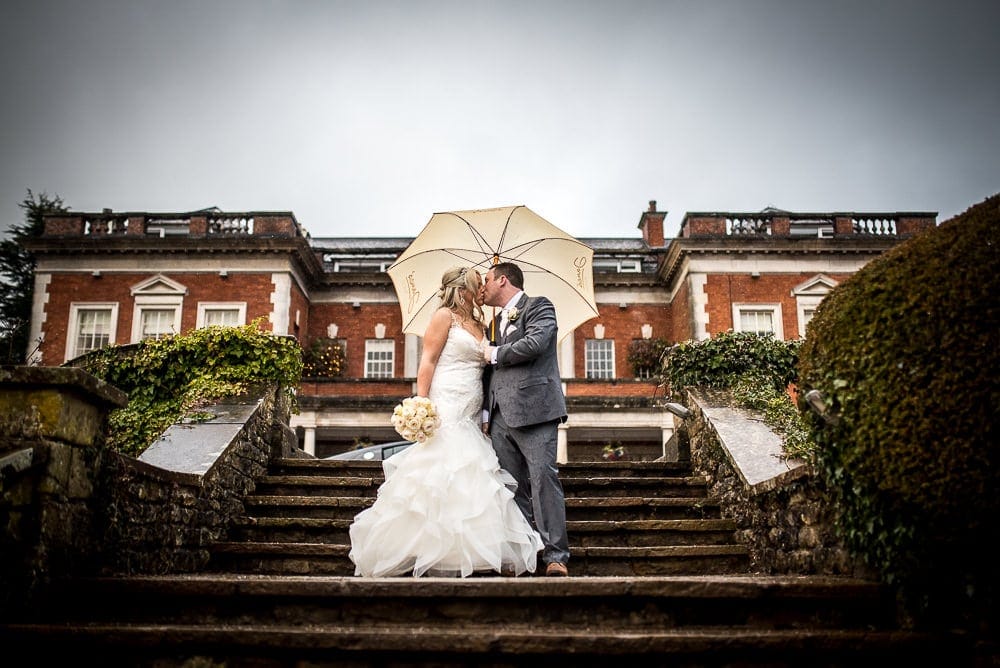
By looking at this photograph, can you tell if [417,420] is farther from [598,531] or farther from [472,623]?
[598,531]

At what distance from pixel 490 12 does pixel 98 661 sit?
1399 centimetres

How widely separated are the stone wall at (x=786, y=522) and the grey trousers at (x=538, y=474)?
141cm

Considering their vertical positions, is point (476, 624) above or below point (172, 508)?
below

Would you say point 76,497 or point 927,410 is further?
point 76,497

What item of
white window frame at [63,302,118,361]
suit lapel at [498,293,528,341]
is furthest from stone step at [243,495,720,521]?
white window frame at [63,302,118,361]

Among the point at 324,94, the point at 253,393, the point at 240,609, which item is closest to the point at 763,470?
the point at 240,609

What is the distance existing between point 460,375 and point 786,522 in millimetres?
2415

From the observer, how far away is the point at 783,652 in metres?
2.85

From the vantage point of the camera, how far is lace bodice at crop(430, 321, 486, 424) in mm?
4914

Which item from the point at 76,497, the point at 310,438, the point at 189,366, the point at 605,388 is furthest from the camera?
the point at 605,388

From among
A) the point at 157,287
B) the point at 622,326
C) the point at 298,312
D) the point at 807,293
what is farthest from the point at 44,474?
the point at 622,326

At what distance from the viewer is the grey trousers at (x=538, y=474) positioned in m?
4.45

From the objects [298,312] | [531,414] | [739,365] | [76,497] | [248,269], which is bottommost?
[76,497]

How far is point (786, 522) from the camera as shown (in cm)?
448
